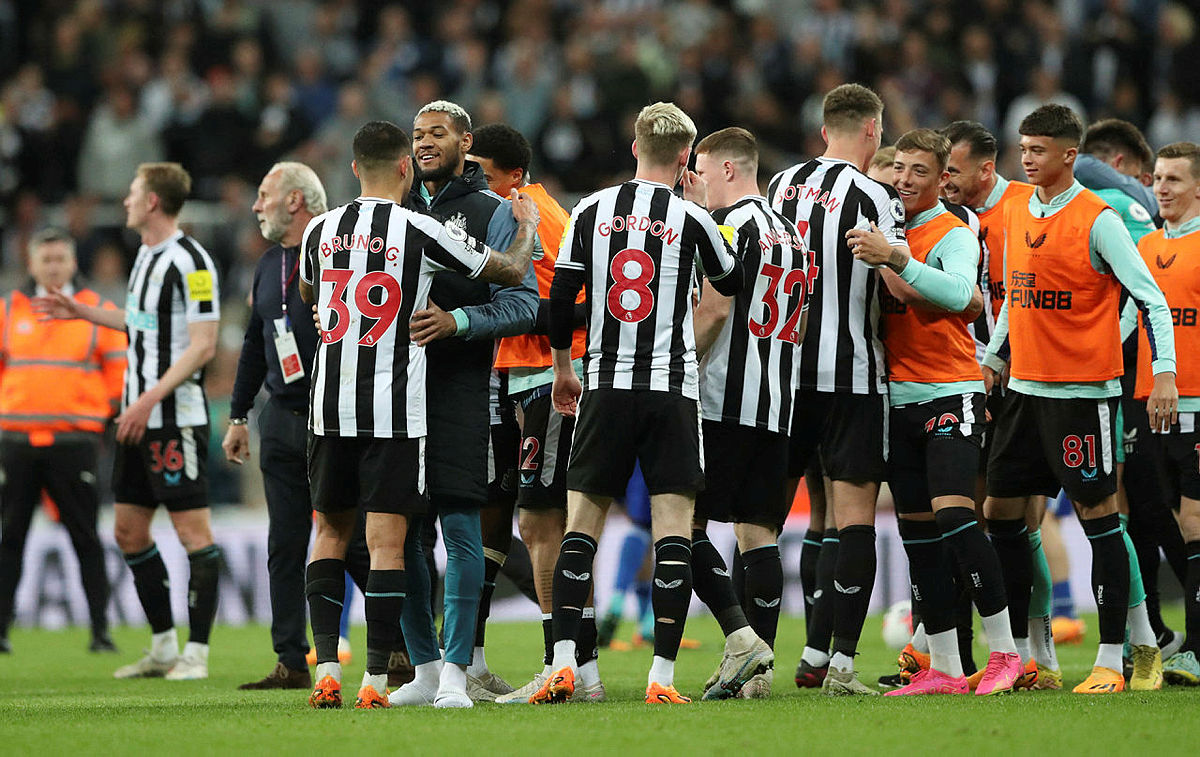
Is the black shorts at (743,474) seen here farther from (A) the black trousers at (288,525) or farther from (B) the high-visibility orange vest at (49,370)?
(B) the high-visibility orange vest at (49,370)

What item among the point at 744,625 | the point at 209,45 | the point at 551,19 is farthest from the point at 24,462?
the point at 551,19

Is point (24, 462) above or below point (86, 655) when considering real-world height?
above

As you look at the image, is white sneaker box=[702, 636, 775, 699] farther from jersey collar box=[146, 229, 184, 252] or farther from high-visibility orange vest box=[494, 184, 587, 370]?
jersey collar box=[146, 229, 184, 252]

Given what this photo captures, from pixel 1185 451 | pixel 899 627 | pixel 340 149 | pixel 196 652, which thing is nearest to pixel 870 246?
pixel 1185 451

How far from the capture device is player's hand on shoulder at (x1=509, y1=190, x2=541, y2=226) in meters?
6.52

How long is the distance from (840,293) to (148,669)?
14.6 ft

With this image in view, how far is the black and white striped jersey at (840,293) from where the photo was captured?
6.80m

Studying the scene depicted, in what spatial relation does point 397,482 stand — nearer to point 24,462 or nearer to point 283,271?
point 283,271

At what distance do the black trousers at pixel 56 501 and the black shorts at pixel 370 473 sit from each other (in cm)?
447

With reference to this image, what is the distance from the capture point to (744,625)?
6504 mm

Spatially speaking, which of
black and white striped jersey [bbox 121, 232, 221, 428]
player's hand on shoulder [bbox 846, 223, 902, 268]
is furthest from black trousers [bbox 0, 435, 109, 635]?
player's hand on shoulder [bbox 846, 223, 902, 268]

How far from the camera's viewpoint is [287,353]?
766 cm

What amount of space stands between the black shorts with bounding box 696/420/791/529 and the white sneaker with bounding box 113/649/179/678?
Answer: 353cm

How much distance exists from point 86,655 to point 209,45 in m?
9.16
